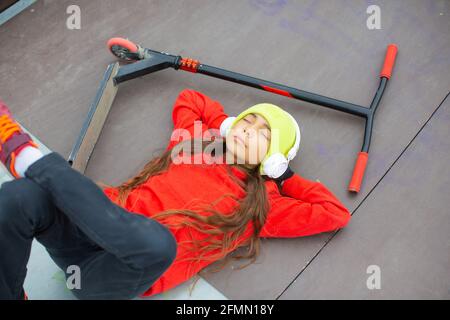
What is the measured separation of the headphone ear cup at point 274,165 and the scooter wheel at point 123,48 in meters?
0.70

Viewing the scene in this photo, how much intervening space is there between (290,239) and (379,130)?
53 centimetres

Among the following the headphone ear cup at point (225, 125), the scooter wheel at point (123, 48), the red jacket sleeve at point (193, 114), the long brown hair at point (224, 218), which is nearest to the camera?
the long brown hair at point (224, 218)

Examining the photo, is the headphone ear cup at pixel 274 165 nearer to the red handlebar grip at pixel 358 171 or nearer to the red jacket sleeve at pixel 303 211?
the red jacket sleeve at pixel 303 211

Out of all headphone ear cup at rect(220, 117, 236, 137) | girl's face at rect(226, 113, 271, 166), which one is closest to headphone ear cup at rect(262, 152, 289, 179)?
girl's face at rect(226, 113, 271, 166)

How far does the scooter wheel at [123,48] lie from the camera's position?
1.88 m

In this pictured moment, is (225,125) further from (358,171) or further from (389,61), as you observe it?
(389,61)

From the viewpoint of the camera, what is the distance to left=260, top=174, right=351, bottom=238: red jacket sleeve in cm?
159

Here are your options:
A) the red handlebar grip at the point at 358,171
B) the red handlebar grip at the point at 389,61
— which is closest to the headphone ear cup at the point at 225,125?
the red handlebar grip at the point at 358,171

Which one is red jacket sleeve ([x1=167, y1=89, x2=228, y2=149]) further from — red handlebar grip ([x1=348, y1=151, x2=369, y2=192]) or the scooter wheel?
red handlebar grip ([x1=348, y1=151, x2=369, y2=192])

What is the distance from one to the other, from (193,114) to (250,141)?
33 centimetres

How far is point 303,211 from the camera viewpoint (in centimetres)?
159

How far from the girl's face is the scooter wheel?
58 centimetres

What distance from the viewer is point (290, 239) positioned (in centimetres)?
170
